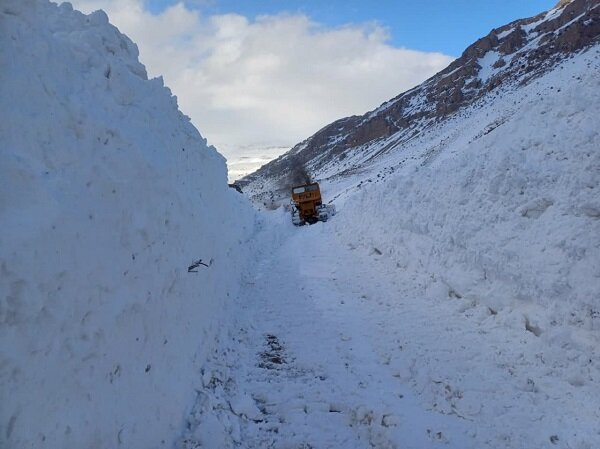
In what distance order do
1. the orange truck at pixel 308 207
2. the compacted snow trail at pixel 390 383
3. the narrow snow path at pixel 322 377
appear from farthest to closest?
1. the orange truck at pixel 308 207
2. the narrow snow path at pixel 322 377
3. the compacted snow trail at pixel 390 383

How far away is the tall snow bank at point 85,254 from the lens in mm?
3600

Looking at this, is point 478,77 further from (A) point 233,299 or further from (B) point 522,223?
(A) point 233,299

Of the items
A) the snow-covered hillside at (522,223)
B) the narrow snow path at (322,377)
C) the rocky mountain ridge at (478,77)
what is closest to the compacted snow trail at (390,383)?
the narrow snow path at (322,377)

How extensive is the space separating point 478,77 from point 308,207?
77.7 meters

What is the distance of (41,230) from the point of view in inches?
152

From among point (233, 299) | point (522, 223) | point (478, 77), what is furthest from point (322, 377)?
point (478, 77)

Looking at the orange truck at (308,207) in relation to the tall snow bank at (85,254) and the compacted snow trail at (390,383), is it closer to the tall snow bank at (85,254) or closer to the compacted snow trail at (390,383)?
the compacted snow trail at (390,383)

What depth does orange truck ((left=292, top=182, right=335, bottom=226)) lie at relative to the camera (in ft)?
80.9

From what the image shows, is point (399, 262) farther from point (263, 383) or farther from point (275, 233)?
point (275, 233)

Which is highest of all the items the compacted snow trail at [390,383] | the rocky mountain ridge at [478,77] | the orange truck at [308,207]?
the rocky mountain ridge at [478,77]

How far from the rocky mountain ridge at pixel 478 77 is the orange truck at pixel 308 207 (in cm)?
4032

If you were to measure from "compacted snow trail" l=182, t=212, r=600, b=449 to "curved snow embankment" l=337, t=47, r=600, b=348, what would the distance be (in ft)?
1.51

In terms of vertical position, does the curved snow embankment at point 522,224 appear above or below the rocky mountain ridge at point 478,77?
below

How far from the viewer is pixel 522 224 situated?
9094 millimetres
